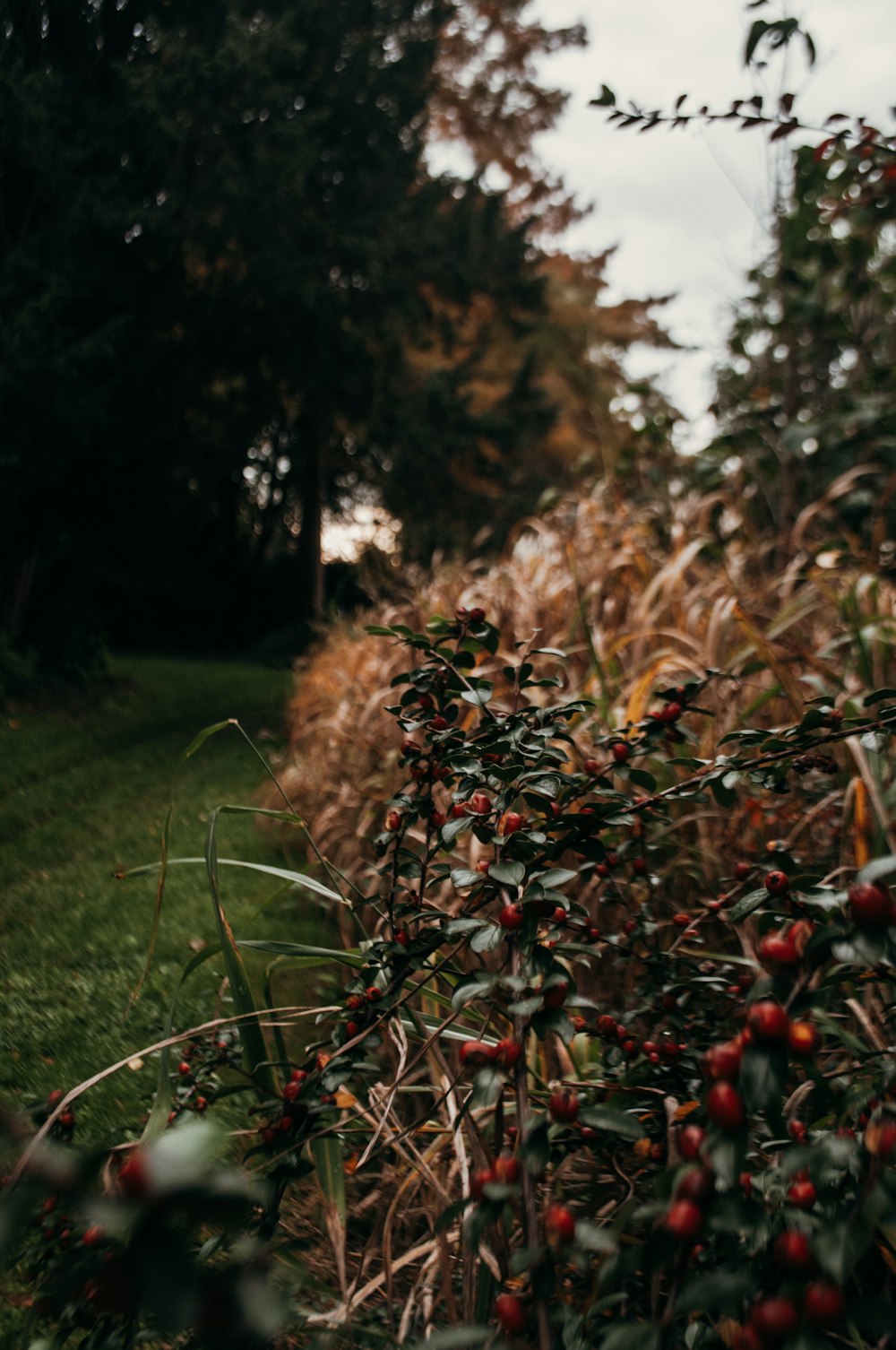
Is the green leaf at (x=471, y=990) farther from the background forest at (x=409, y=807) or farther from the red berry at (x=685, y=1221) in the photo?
the red berry at (x=685, y=1221)

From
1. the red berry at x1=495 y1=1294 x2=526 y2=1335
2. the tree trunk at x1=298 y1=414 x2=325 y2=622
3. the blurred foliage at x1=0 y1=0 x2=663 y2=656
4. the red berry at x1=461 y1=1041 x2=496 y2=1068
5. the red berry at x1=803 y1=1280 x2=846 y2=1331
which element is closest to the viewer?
the red berry at x1=803 y1=1280 x2=846 y2=1331

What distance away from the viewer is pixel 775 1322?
49cm

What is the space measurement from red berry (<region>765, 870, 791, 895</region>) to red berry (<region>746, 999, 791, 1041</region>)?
29cm

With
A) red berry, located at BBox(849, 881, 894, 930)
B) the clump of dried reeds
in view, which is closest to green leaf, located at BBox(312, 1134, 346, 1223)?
red berry, located at BBox(849, 881, 894, 930)

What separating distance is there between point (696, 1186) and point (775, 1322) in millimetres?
73

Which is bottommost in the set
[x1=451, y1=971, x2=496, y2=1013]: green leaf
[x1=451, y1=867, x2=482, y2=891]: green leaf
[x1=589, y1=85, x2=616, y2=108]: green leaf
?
[x1=451, y1=971, x2=496, y2=1013]: green leaf

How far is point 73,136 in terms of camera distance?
355cm

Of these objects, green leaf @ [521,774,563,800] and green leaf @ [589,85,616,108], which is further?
green leaf @ [589,85,616,108]

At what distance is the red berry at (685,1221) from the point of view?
1.66 feet

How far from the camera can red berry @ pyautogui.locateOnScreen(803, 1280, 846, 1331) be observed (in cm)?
48

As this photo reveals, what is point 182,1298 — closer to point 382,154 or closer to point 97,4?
point 97,4

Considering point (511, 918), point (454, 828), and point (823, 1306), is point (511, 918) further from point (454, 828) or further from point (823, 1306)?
point (823, 1306)

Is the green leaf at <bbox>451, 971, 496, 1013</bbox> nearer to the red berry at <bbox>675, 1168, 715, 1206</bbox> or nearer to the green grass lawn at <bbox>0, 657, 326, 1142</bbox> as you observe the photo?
the red berry at <bbox>675, 1168, 715, 1206</bbox>

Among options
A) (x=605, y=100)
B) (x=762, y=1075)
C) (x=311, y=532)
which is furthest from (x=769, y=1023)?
(x=311, y=532)
